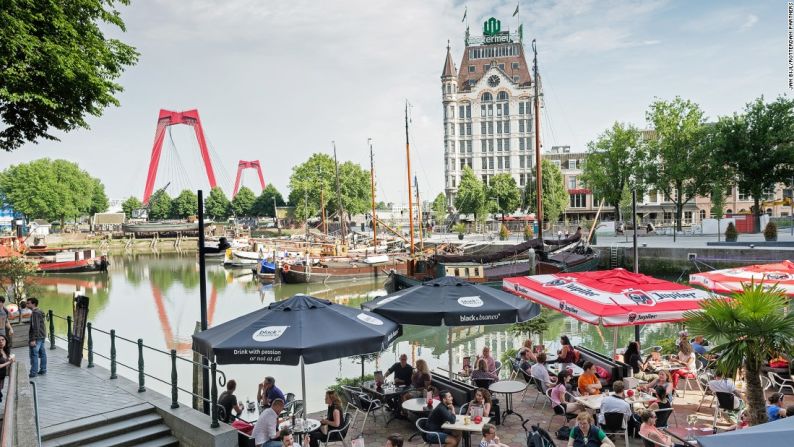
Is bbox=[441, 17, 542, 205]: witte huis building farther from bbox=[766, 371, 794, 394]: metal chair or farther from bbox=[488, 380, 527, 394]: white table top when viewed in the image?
bbox=[488, 380, 527, 394]: white table top

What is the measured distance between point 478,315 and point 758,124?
37.3 meters

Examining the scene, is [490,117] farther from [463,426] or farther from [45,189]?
[463,426]

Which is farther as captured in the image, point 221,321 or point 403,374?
point 221,321

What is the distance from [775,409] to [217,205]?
112 meters

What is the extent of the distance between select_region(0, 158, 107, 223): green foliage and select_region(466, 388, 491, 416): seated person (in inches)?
3520

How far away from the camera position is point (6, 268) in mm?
20688

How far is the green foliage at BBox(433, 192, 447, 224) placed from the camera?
80319mm

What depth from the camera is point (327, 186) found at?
258ft

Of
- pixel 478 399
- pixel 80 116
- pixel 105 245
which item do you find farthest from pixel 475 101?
pixel 478 399

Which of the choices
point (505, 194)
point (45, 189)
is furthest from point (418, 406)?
point (45, 189)

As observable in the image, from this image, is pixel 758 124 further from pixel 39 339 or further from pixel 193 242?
pixel 193 242

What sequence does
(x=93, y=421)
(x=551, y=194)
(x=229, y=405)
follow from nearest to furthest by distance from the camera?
(x=93, y=421) → (x=229, y=405) → (x=551, y=194)

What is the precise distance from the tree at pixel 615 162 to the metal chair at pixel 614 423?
143ft

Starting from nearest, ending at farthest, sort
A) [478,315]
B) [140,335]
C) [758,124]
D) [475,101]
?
[478,315], [140,335], [758,124], [475,101]
